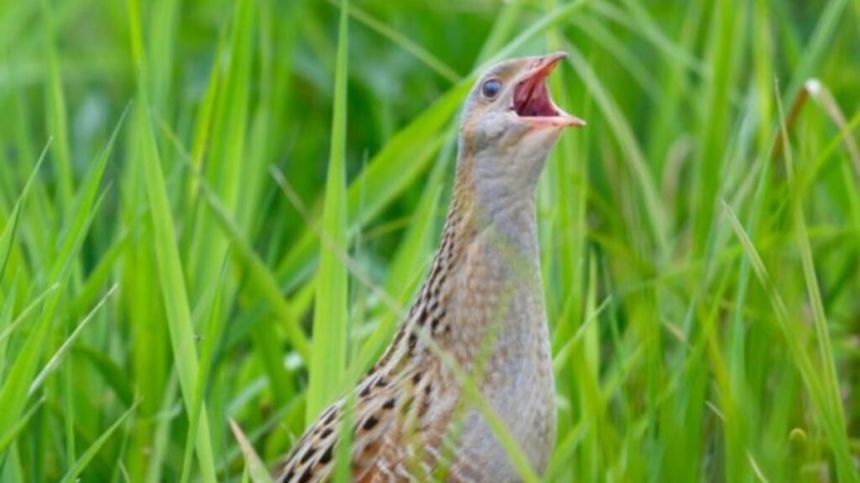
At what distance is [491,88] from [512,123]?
0.12 meters

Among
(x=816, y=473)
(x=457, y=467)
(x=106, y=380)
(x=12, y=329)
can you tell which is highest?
(x=12, y=329)

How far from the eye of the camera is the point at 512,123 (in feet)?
9.69

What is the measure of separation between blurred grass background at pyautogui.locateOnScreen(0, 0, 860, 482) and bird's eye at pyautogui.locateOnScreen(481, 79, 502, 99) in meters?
0.24

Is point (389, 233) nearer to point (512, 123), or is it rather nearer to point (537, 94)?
point (537, 94)

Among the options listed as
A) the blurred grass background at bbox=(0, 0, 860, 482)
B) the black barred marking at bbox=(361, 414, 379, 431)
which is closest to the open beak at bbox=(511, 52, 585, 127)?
the blurred grass background at bbox=(0, 0, 860, 482)

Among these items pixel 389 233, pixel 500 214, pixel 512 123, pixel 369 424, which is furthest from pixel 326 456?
pixel 389 233

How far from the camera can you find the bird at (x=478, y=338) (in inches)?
114

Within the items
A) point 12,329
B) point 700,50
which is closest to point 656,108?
point 700,50

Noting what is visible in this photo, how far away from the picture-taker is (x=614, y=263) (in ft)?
13.9

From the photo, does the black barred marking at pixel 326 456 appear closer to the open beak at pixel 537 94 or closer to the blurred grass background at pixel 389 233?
the blurred grass background at pixel 389 233

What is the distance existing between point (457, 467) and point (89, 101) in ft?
8.25

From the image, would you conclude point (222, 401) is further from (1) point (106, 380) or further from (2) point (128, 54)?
(2) point (128, 54)

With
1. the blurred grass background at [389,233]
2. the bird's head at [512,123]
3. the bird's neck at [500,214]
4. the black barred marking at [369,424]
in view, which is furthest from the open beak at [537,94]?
the black barred marking at [369,424]

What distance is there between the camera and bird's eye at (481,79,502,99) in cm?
305
